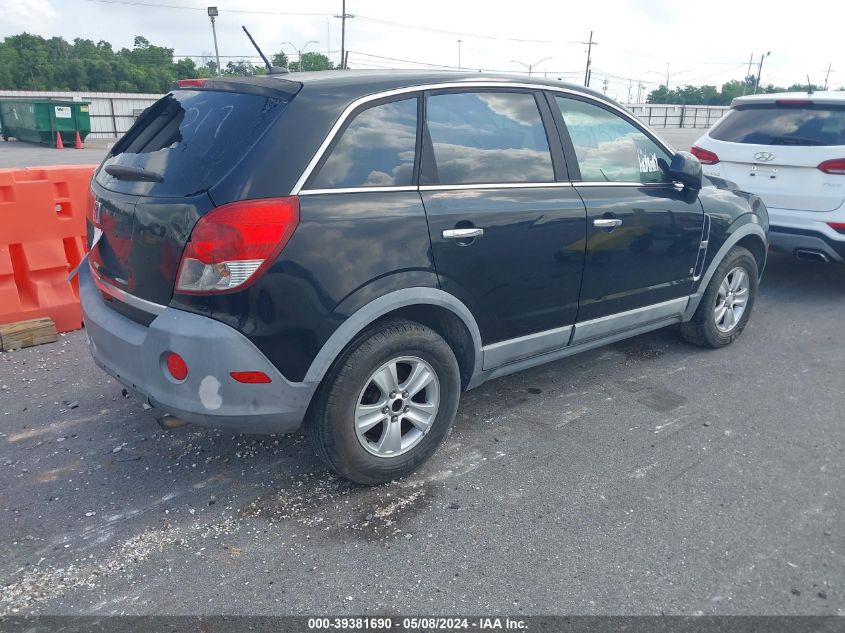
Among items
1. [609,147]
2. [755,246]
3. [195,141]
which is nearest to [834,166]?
[755,246]

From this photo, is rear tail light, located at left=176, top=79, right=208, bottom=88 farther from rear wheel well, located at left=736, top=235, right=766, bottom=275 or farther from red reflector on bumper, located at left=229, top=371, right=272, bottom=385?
rear wheel well, located at left=736, top=235, right=766, bottom=275

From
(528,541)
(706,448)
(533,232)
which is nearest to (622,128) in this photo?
(533,232)

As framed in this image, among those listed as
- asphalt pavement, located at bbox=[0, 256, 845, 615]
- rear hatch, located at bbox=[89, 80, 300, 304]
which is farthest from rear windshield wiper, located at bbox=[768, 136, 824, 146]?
rear hatch, located at bbox=[89, 80, 300, 304]

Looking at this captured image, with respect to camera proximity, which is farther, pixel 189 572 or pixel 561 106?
pixel 561 106

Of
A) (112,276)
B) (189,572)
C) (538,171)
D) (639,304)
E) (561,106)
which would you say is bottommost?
(189,572)

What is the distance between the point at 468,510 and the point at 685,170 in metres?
2.59

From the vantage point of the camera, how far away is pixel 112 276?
319 centimetres

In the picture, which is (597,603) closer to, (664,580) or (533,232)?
(664,580)

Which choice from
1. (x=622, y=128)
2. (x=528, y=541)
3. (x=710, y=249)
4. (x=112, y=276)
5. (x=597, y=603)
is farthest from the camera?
(x=710, y=249)

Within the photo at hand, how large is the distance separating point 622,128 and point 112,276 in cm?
299

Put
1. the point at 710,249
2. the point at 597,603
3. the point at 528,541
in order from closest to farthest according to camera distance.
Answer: the point at 597,603 < the point at 528,541 < the point at 710,249

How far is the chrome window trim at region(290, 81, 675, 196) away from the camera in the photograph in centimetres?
287

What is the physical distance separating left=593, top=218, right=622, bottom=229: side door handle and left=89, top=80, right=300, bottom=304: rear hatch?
181 centimetres

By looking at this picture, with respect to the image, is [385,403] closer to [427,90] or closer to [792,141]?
[427,90]
